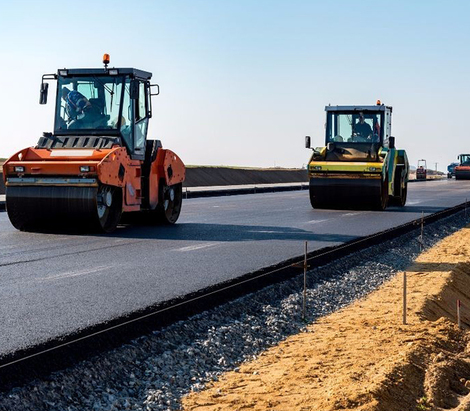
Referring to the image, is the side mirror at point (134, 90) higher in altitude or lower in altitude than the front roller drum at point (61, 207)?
higher

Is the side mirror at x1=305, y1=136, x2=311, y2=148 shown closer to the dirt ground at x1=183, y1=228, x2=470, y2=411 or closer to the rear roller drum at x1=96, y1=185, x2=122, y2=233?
the rear roller drum at x1=96, y1=185, x2=122, y2=233

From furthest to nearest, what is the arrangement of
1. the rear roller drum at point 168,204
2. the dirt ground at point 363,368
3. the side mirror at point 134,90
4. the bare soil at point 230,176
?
the bare soil at point 230,176, the rear roller drum at point 168,204, the side mirror at point 134,90, the dirt ground at point 363,368

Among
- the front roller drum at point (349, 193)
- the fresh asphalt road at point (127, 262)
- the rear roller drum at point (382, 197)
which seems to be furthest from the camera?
the rear roller drum at point (382, 197)

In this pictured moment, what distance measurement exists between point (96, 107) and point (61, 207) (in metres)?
2.44

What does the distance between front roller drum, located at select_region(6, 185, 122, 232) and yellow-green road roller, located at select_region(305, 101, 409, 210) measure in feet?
31.2

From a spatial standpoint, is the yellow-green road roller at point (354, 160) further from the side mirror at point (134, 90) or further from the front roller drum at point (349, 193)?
the side mirror at point (134, 90)

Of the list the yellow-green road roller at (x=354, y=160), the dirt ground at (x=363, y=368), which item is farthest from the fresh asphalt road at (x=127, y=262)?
the yellow-green road roller at (x=354, y=160)

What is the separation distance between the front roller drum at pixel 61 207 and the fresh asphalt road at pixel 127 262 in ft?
1.09

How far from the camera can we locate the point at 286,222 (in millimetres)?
18906

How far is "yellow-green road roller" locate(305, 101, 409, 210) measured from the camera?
23.1 meters

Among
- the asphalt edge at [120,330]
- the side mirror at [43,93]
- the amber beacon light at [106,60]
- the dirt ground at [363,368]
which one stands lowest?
the dirt ground at [363,368]

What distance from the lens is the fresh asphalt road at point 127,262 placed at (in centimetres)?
772

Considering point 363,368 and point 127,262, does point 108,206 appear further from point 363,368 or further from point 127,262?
point 363,368

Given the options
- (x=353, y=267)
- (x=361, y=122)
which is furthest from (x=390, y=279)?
(x=361, y=122)
